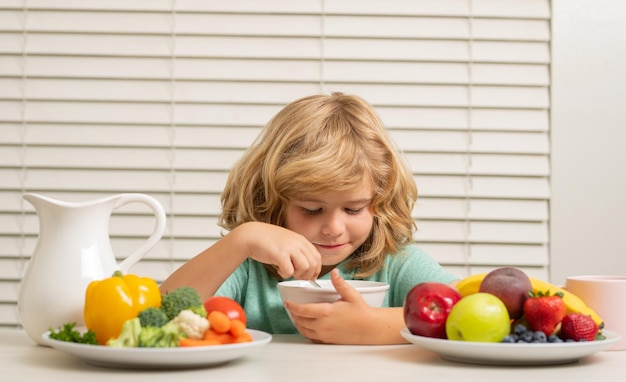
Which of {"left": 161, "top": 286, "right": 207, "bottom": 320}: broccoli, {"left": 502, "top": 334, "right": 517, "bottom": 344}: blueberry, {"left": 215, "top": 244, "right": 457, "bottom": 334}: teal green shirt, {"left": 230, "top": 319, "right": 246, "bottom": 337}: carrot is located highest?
{"left": 161, "top": 286, "right": 207, "bottom": 320}: broccoli

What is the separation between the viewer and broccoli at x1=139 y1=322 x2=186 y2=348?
1.08 m

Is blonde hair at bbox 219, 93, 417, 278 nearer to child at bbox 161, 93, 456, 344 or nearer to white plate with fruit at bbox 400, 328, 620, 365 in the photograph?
child at bbox 161, 93, 456, 344

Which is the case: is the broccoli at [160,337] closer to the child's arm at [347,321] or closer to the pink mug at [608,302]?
the child's arm at [347,321]

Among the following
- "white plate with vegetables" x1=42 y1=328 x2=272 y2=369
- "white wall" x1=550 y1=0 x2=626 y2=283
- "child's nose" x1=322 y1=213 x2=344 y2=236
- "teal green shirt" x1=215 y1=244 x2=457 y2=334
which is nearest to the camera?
"white plate with vegetables" x1=42 y1=328 x2=272 y2=369

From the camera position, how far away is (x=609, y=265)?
110 inches

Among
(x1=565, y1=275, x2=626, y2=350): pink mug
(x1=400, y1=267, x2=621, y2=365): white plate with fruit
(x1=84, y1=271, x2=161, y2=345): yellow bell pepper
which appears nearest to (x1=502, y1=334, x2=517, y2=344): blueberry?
(x1=400, y1=267, x2=621, y2=365): white plate with fruit

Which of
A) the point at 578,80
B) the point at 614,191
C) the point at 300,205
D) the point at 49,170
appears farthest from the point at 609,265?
the point at 49,170

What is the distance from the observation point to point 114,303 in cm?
116

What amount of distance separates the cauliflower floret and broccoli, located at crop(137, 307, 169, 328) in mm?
16

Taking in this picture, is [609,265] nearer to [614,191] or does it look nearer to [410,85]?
[614,191]

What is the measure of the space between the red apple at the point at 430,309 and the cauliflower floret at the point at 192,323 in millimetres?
306

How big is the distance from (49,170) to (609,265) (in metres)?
1.94

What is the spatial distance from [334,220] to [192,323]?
64 cm

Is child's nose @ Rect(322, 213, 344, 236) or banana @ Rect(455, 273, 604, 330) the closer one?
banana @ Rect(455, 273, 604, 330)
